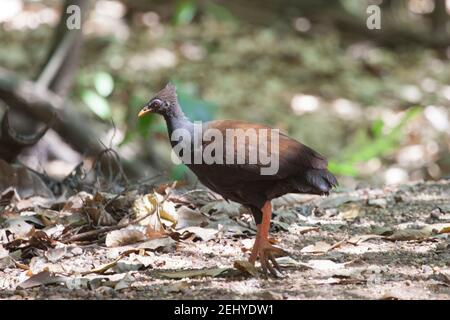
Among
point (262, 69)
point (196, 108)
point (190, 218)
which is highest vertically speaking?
point (262, 69)

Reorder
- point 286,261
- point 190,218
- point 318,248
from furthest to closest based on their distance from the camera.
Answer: point 190,218 < point 318,248 < point 286,261

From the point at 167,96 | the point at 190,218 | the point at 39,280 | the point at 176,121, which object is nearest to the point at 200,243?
the point at 190,218

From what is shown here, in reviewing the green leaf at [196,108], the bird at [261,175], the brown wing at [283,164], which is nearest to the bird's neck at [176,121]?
the bird at [261,175]

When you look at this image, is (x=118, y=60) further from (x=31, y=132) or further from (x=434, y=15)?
(x=434, y=15)

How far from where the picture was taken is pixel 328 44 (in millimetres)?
11703

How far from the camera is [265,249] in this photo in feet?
12.5

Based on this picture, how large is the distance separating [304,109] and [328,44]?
5.82 ft

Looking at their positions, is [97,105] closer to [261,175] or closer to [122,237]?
[122,237]

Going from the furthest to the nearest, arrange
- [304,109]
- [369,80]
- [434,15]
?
[434,15] < [369,80] < [304,109]

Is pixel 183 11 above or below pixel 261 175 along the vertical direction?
above

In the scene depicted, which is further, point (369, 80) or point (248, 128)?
Answer: point (369, 80)

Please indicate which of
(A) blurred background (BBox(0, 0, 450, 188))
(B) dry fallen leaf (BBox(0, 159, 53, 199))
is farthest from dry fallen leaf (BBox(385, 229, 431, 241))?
(A) blurred background (BBox(0, 0, 450, 188))

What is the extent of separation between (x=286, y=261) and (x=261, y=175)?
47cm
